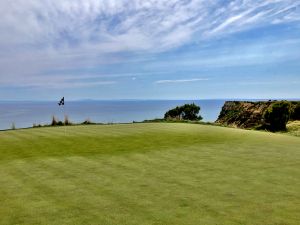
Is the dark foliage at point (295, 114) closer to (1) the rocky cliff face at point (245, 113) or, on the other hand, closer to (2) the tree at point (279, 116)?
(1) the rocky cliff face at point (245, 113)

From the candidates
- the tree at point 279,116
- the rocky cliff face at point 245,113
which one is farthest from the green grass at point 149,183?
the rocky cliff face at point 245,113

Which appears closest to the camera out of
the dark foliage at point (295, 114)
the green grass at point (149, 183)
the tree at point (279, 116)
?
the green grass at point (149, 183)

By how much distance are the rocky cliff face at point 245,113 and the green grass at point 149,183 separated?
30.0 meters

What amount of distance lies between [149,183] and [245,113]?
45.5 meters

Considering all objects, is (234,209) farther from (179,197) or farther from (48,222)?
(48,222)

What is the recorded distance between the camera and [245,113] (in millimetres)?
53625

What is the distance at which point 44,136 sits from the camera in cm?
2219

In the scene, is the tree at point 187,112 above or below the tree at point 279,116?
above

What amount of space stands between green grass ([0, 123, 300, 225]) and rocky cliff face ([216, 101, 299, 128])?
30.0 m

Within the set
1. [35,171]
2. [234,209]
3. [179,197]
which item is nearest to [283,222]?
[234,209]

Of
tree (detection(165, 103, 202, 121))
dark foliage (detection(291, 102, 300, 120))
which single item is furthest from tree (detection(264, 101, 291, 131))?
tree (detection(165, 103, 202, 121))

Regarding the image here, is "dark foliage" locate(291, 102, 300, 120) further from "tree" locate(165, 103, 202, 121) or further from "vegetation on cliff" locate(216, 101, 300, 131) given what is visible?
"tree" locate(165, 103, 202, 121)

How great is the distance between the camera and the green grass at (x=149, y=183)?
25.3 ft

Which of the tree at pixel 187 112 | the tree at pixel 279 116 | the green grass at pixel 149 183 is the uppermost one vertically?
the tree at pixel 187 112
